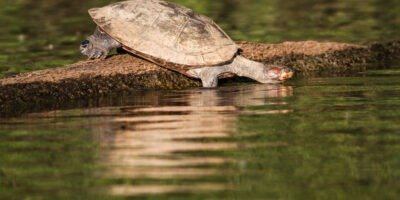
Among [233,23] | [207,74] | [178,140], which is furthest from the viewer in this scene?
[233,23]

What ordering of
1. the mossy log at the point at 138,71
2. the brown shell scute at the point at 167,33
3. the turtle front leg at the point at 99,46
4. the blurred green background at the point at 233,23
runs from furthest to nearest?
the blurred green background at the point at 233,23, the turtle front leg at the point at 99,46, the brown shell scute at the point at 167,33, the mossy log at the point at 138,71

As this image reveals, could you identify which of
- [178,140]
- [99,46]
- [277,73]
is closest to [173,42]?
[99,46]

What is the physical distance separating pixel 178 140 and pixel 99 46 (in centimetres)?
473

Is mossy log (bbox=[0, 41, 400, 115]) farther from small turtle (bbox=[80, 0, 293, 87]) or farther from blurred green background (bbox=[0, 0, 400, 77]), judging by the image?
blurred green background (bbox=[0, 0, 400, 77])

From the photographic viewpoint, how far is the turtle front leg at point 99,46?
1473 centimetres

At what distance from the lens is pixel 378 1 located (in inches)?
1072

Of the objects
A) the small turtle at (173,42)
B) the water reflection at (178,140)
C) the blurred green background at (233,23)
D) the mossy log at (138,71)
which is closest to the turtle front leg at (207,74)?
the small turtle at (173,42)

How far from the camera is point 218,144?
10.0 metres

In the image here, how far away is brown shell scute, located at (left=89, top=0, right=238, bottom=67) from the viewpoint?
14359 mm

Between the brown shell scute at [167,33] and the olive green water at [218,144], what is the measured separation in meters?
0.46

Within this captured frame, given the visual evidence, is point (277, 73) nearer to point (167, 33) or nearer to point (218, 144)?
point (167, 33)

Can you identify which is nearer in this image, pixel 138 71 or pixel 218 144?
pixel 218 144

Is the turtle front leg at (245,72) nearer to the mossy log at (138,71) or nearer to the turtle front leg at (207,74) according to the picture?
the turtle front leg at (207,74)

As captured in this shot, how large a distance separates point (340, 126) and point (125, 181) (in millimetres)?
3020
